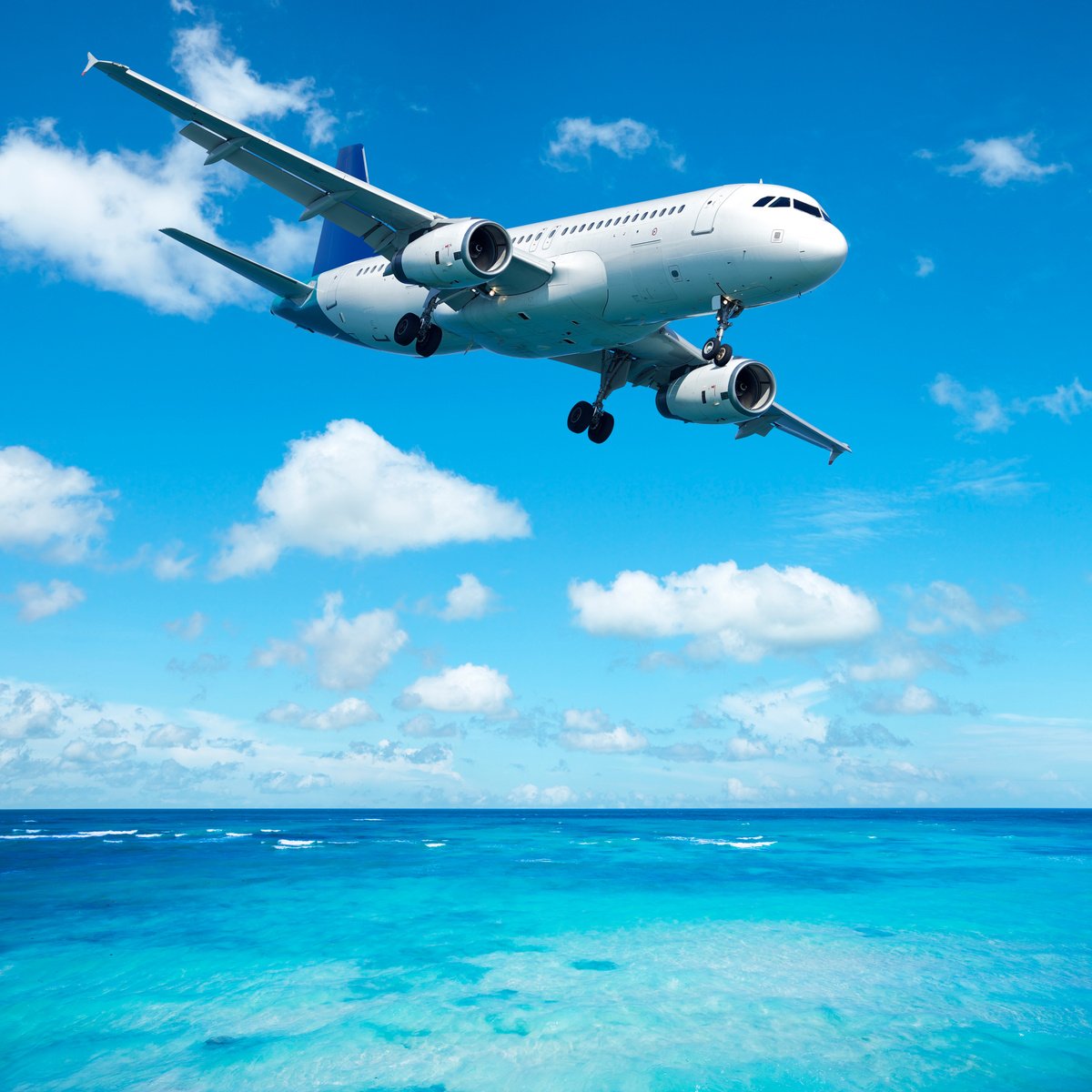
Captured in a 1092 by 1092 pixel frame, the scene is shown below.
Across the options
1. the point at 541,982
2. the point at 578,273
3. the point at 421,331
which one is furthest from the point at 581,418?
the point at 541,982

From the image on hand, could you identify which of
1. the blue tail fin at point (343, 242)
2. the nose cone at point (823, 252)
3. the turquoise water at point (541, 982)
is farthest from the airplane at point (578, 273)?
the turquoise water at point (541, 982)

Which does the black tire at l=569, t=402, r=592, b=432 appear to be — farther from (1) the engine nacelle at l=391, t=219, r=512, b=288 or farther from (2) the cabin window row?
(1) the engine nacelle at l=391, t=219, r=512, b=288

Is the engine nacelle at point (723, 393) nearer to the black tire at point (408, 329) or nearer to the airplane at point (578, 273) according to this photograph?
the airplane at point (578, 273)

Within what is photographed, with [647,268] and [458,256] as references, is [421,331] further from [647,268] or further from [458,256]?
[647,268]

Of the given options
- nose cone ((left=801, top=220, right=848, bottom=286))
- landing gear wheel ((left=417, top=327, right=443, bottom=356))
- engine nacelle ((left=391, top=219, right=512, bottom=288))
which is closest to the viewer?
nose cone ((left=801, top=220, right=848, bottom=286))

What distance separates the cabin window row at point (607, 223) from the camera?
26.5 meters

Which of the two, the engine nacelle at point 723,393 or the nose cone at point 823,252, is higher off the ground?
the nose cone at point 823,252

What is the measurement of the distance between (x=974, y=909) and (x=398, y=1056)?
42.0 meters

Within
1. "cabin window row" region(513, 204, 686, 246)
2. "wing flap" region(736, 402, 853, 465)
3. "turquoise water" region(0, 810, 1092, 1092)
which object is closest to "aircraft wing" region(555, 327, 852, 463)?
"wing flap" region(736, 402, 853, 465)

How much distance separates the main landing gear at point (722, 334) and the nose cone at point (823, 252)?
2.09 meters

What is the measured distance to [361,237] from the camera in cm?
3127

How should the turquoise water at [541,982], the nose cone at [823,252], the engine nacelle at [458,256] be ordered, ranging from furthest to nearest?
the engine nacelle at [458,256] → the turquoise water at [541,982] → the nose cone at [823,252]

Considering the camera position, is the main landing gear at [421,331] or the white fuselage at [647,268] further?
the main landing gear at [421,331]

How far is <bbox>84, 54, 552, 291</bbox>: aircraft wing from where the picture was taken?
26.4 metres
